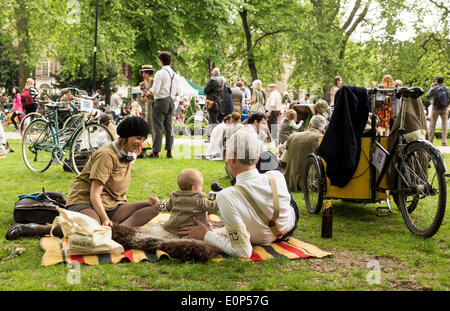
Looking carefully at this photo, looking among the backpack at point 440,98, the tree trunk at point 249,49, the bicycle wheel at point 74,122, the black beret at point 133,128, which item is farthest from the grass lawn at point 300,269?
the tree trunk at point 249,49

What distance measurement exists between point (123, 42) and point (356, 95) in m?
15.9

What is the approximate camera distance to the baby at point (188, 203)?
4.51 metres

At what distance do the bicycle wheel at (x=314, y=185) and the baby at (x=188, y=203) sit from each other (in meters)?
1.76

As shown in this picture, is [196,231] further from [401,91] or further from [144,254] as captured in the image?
[401,91]

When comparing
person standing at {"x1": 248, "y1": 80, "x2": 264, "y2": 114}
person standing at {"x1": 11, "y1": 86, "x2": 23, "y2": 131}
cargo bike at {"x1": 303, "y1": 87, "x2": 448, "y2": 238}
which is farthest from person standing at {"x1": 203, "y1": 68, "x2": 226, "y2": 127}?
person standing at {"x1": 11, "y1": 86, "x2": 23, "y2": 131}

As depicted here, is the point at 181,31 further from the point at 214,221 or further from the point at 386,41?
the point at 214,221

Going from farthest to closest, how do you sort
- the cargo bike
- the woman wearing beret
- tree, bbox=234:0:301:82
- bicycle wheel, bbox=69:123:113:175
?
1. tree, bbox=234:0:301:82
2. bicycle wheel, bbox=69:123:113:175
3. the cargo bike
4. the woman wearing beret

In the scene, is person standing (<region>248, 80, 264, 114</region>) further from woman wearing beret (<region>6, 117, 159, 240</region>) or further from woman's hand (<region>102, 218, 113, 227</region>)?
woman's hand (<region>102, 218, 113, 227</region>)

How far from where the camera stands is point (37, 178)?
26.9ft

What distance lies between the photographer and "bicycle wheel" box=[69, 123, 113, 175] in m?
7.91

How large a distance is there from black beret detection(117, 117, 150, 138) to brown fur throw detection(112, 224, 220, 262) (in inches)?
34.7

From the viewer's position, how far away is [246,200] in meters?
4.05

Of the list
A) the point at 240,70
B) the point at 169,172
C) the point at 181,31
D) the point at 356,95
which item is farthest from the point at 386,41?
the point at 356,95

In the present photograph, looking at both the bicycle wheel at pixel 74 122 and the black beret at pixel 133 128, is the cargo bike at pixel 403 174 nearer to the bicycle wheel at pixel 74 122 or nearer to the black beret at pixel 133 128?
the black beret at pixel 133 128
